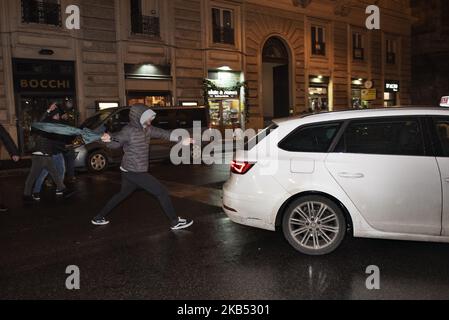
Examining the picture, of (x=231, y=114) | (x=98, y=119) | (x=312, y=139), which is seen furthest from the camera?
(x=231, y=114)

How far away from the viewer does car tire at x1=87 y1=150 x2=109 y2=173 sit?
12.6 meters

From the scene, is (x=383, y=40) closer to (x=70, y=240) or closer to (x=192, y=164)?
(x=192, y=164)

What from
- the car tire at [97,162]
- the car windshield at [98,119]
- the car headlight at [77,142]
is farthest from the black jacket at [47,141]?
the car windshield at [98,119]

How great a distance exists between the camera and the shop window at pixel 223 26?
24.0 m

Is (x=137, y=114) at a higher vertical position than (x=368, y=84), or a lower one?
lower

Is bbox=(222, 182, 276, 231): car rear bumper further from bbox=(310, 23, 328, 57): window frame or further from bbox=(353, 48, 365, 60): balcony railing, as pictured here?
bbox=(353, 48, 365, 60): balcony railing

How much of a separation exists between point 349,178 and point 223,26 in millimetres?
20890

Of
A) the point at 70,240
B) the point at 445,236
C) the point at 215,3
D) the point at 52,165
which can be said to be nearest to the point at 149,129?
the point at 70,240

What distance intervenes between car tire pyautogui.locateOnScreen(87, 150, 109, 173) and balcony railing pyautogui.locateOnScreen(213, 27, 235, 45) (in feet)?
42.9

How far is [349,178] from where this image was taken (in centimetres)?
480

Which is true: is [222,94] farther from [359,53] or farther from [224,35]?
[359,53]

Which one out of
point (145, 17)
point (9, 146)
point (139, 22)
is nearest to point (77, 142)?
point (9, 146)

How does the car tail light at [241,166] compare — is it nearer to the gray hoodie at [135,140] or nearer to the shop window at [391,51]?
the gray hoodie at [135,140]

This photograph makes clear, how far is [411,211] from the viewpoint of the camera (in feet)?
15.3
